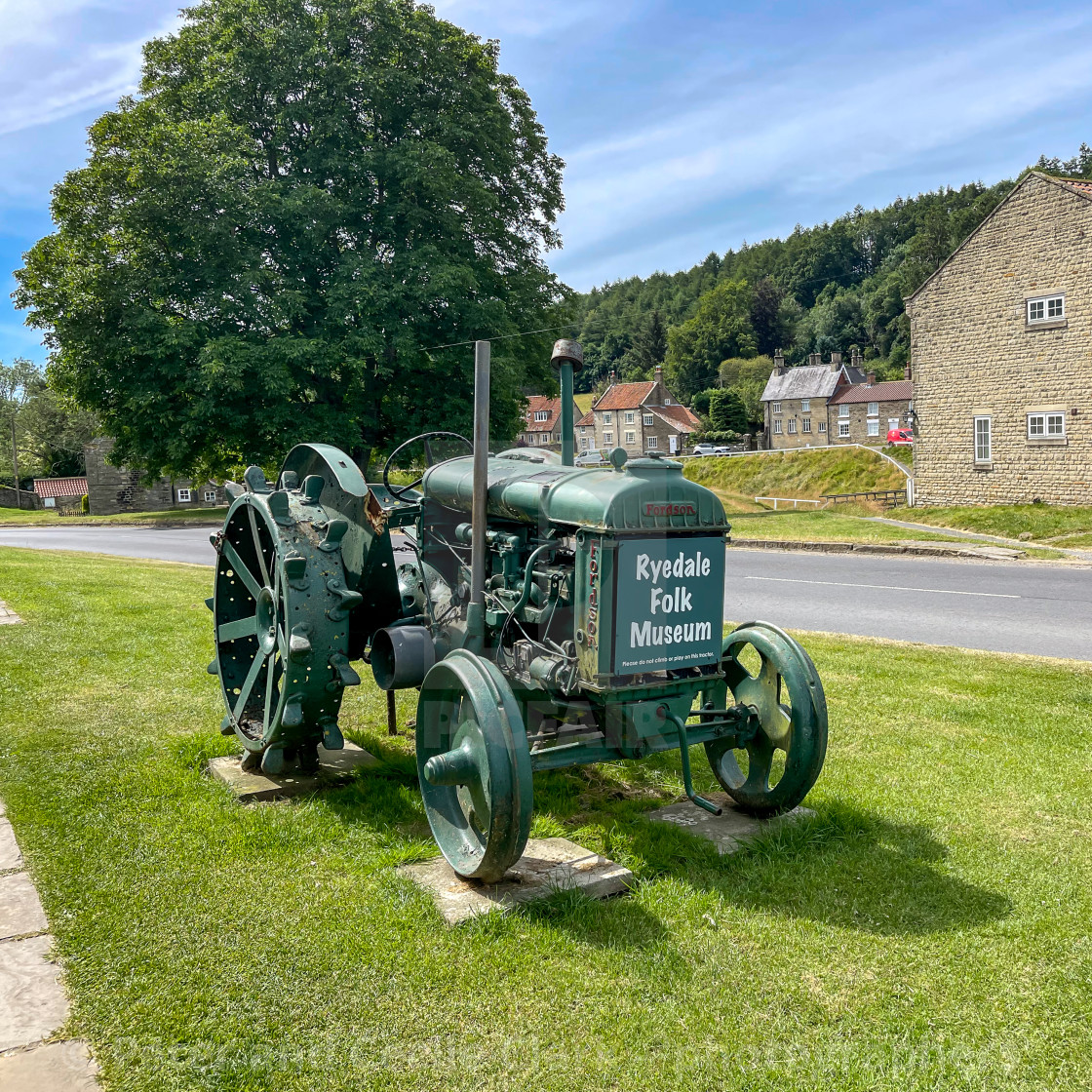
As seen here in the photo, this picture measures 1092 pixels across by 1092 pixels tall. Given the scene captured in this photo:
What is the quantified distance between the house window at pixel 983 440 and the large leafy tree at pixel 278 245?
40.6ft

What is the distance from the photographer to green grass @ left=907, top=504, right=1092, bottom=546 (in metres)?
18.8

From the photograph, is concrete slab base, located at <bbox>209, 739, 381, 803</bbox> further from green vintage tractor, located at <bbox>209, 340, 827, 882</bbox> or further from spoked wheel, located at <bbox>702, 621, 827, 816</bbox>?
spoked wheel, located at <bbox>702, 621, 827, 816</bbox>

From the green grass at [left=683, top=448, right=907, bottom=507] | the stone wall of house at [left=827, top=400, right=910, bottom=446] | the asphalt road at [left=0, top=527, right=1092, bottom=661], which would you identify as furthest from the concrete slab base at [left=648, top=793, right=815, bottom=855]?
the stone wall of house at [left=827, top=400, right=910, bottom=446]

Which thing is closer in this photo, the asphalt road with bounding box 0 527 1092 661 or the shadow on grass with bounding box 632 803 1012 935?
the shadow on grass with bounding box 632 803 1012 935

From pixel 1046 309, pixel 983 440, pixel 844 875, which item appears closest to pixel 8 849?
pixel 844 875

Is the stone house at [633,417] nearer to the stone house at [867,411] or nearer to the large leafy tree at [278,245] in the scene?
the stone house at [867,411]

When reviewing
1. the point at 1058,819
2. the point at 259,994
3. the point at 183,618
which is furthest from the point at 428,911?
the point at 183,618

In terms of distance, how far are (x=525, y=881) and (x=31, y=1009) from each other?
1.71 m

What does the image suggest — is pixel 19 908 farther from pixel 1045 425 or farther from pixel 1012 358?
pixel 1012 358

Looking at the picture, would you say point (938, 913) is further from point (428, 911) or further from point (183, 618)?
point (183, 618)

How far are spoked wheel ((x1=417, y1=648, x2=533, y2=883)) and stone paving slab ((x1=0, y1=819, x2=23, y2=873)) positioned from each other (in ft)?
5.76

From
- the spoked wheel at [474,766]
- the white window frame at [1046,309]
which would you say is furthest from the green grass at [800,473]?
the spoked wheel at [474,766]

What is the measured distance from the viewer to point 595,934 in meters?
3.21

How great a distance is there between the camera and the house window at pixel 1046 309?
21161 mm
